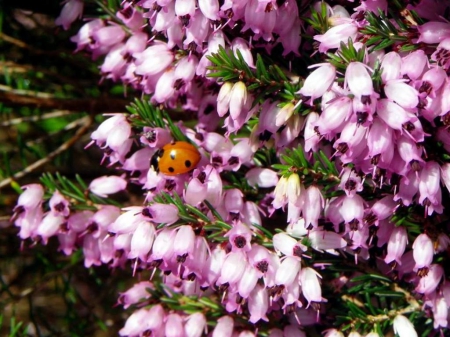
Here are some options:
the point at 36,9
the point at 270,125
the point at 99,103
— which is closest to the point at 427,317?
the point at 270,125

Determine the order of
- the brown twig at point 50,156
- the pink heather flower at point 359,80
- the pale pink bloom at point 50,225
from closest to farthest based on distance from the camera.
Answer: the pink heather flower at point 359,80 < the pale pink bloom at point 50,225 < the brown twig at point 50,156

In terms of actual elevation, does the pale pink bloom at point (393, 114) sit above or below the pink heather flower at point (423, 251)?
above

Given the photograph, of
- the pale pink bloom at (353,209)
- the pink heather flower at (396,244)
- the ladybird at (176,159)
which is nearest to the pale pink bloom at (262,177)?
the ladybird at (176,159)

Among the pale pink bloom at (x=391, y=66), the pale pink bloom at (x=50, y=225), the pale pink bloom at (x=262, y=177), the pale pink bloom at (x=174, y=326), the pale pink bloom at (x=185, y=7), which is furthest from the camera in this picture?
the pale pink bloom at (x=50, y=225)

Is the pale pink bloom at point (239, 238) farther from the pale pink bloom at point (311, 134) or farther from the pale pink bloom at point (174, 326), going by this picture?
the pale pink bloom at point (174, 326)

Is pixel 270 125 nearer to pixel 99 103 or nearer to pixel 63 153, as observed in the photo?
pixel 99 103

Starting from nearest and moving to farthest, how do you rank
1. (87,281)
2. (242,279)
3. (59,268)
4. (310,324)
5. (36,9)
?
1. (242,279)
2. (310,324)
3. (36,9)
4. (59,268)
5. (87,281)

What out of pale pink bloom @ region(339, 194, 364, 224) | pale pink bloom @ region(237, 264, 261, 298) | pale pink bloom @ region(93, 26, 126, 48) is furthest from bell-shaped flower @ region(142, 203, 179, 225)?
pale pink bloom @ region(93, 26, 126, 48)
